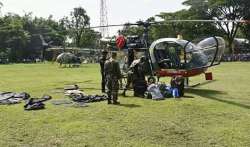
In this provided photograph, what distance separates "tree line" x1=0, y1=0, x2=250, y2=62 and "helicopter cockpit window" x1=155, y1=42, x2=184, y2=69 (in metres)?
36.8

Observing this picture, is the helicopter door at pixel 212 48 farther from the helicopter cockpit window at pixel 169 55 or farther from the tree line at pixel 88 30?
the tree line at pixel 88 30

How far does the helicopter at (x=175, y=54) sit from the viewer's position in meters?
19.8

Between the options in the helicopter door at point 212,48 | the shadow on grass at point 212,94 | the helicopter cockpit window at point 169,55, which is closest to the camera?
the shadow on grass at point 212,94

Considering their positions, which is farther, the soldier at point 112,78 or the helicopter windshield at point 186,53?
the helicopter windshield at point 186,53

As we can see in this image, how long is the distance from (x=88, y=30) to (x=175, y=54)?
67.7 metres

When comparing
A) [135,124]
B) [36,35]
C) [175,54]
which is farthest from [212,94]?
[36,35]

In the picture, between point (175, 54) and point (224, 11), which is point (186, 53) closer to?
point (175, 54)

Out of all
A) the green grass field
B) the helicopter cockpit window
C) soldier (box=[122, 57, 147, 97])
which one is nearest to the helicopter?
the helicopter cockpit window

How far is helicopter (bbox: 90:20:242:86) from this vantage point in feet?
65.0

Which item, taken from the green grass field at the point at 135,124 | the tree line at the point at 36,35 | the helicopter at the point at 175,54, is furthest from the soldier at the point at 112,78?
the tree line at the point at 36,35

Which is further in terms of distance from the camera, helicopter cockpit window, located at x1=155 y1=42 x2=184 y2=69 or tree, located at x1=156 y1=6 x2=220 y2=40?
tree, located at x1=156 y1=6 x2=220 y2=40

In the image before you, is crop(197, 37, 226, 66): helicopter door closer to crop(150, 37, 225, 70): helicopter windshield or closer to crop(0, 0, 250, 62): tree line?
crop(150, 37, 225, 70): helicopter windshield

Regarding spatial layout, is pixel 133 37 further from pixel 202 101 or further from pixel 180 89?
pixel 202 101

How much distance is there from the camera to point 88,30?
86812 mm
